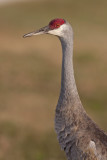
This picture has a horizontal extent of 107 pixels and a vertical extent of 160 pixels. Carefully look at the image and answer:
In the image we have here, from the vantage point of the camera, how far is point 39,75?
20.2 meters

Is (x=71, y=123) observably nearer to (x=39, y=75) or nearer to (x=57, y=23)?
(x=57, y=23)

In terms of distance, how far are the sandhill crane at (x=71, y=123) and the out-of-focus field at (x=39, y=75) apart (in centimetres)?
380

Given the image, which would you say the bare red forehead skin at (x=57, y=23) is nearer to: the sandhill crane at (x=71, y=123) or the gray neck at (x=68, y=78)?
the sandhill crane at (x=71, y=123)

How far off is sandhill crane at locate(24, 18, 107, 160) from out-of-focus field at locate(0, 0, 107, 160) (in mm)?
3798

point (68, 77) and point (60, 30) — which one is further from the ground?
point (60, 30)

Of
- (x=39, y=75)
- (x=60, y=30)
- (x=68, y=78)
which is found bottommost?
(x=68, y=78)

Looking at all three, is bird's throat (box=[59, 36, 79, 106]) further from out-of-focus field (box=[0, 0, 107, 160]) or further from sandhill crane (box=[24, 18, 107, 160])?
→ out-of-focus field (box=[0, 0, 107, 160])

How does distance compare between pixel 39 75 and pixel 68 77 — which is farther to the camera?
pixel 39 75

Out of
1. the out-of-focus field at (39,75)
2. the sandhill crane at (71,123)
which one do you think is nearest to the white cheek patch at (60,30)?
the sandhill crane at (71,123)

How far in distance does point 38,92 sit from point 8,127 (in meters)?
5.40

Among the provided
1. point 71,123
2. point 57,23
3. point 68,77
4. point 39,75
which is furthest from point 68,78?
point 39,75

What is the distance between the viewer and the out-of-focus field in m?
11.8

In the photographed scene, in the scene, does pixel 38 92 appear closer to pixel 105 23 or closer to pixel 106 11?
pixel 105 23

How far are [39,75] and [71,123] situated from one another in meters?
13.4
